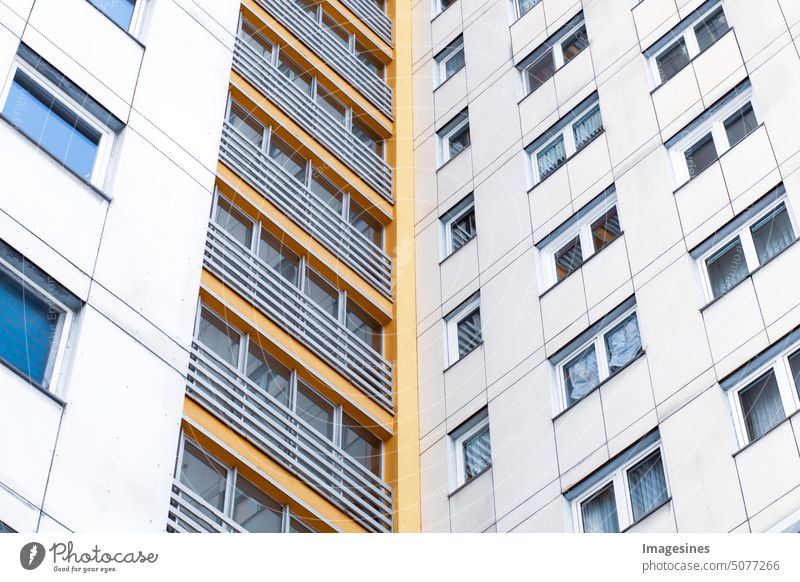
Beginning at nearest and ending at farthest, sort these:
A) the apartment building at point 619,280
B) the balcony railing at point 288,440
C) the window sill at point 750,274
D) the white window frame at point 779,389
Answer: the white window frame at point 779,389, the apartment building at point 619,280, the window sill at point 750,274, the balcony railing at point 288,440

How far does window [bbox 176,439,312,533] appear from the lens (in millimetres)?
19219

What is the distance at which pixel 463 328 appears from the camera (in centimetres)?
2406

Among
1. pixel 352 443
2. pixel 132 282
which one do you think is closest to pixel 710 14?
pixel 352 443

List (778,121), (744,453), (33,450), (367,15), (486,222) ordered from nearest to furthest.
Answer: (33,450)
(744,453)
(778,121)
(486,222)
(367,15)

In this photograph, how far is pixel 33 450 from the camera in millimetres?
15609

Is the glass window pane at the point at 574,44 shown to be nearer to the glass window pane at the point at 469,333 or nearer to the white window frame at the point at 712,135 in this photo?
the white window frame at the point at 712,135

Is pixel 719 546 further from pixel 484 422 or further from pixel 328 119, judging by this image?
pixel 328 119

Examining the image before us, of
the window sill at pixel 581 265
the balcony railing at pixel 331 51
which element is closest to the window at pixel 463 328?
the window sill at pixel 581 265

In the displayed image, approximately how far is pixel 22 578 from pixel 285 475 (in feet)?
29.9

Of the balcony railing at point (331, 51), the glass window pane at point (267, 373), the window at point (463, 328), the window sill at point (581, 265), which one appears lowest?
the glass window pane at point (267, 373)

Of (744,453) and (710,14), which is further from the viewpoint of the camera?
(710,14)

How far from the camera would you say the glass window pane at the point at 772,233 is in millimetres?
18953

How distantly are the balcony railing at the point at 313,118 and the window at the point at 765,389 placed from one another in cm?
1119

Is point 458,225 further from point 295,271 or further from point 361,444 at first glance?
point 361,444
